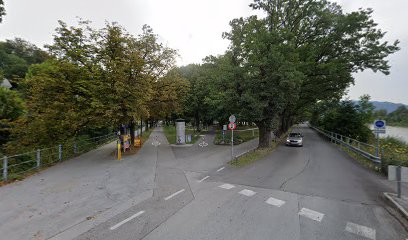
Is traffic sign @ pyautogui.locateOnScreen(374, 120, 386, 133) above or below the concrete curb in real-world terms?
above

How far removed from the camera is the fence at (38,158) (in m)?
9.34

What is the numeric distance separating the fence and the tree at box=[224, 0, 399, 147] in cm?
1325

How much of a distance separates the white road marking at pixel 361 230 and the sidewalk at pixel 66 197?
5.90 meters

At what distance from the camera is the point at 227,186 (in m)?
7.87

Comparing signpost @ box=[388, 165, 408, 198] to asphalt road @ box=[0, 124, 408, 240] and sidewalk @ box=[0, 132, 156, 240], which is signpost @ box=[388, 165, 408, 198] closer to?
asphalt road @ box=[0, 124, 408, 240]

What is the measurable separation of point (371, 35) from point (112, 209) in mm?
26091

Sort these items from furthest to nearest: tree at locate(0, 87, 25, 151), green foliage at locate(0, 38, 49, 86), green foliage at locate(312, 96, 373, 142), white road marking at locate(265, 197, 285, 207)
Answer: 1. green foliage at locate(0, 38, 49, 86)
2. green foliage at locate(312, 96, 373, 142)
3. tree at locate(0, 87, 25, 151)
4. white road marking at locate(265, 197, 285, 207)

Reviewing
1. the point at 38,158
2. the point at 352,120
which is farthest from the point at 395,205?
the point at 352,120

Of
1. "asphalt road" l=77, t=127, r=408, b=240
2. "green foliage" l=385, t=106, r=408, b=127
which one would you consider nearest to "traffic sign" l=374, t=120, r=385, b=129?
"asphalt road" l=77, t=127, r=408, b=240

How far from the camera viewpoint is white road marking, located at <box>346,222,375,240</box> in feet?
14.5

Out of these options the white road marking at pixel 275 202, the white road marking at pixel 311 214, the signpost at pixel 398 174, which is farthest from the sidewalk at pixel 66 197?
the signpost at pixel 398 174

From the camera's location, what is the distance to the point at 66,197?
6703 mm

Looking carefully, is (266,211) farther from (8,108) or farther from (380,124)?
(8,108)

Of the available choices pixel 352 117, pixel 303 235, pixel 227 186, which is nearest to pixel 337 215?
pixel 303 235
